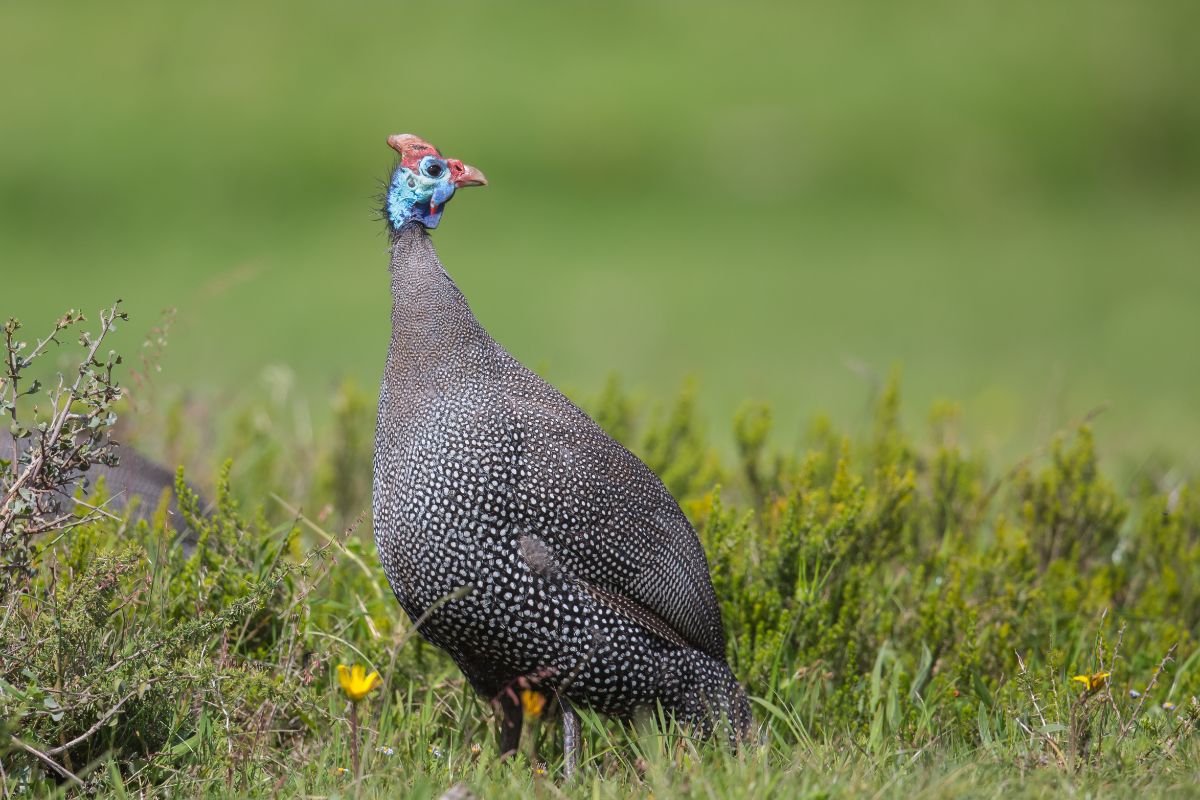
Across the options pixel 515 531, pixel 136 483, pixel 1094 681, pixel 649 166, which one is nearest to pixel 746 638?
pixel 515 531

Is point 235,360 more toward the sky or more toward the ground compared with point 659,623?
more toward the ground

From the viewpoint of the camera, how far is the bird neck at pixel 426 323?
3756 millimetres

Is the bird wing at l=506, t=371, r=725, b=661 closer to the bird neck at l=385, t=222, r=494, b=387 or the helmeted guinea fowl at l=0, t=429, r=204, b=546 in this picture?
the bird neck at l=385, t=222, r=494, b=387

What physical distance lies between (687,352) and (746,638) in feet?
19.6

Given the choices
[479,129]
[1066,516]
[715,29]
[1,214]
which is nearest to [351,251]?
[479,129]

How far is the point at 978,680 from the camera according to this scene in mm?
4086

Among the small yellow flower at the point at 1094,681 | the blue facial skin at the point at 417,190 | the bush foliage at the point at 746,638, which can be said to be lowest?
the bush foliage at the point at 746,638

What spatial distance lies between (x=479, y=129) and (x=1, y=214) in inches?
152

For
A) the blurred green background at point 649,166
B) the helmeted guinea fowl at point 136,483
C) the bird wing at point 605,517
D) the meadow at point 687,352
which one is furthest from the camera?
the blurred green background at point 649,166

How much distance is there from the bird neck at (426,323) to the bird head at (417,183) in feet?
0.11

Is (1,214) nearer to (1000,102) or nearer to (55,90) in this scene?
(55,90)

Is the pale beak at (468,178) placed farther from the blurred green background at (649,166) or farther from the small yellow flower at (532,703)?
the blurred green background at (649,166)

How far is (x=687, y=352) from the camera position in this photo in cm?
1020

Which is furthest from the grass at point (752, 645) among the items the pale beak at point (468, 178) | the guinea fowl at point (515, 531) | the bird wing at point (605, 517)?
the pale beak at point (468, 178)
